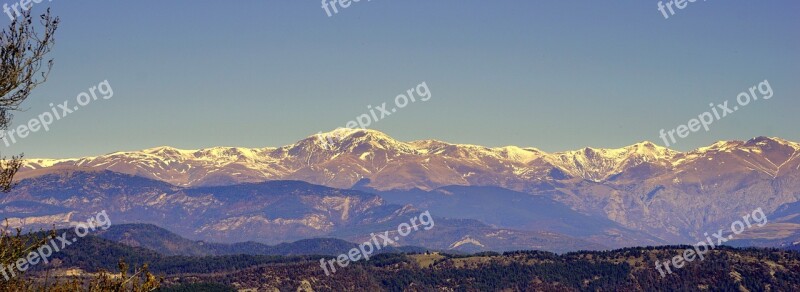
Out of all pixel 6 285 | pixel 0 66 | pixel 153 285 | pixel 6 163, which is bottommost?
pixel 153 285

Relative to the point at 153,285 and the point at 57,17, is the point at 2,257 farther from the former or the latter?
the point at 57,17

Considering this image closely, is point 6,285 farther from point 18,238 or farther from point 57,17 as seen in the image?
point 57,17

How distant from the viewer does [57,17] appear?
5225 centimetres

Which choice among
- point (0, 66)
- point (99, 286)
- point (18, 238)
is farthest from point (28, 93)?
point (99, 286)

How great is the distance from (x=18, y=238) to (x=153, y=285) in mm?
7413

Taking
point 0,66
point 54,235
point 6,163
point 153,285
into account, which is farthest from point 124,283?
point 0,66

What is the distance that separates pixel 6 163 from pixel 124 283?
9519 mm

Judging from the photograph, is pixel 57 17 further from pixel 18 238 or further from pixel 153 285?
pixel 153 285

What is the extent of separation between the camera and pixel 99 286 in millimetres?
50938

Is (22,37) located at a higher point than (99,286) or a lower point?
higher

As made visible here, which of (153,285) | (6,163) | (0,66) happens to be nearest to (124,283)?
(153,285)

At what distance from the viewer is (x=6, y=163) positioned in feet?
174

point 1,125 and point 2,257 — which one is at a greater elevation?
point 1,125

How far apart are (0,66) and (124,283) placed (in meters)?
12.8
